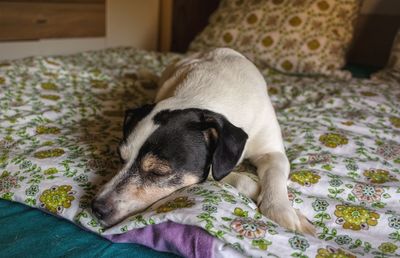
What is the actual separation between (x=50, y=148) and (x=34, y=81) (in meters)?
0.96

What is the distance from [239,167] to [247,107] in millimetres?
220

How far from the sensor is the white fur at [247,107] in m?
1.13

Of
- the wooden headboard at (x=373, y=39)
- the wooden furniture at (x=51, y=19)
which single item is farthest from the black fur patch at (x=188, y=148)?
the wooden headboard at (x=373, y=39)

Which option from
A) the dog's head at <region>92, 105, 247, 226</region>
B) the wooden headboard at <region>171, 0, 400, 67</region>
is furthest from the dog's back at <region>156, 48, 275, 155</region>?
the wooden headboard at <region>171, 0, 400, 67</region>

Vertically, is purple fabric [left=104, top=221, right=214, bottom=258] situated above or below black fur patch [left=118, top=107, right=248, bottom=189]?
below

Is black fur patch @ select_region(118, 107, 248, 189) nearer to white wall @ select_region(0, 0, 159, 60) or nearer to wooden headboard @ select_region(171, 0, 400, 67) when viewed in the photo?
white wall @ select_region(0, 0, 159, 60)

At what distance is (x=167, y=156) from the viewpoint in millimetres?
1096

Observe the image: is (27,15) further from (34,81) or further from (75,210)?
(75,210)

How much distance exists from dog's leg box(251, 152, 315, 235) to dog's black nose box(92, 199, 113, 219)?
0.42 metres

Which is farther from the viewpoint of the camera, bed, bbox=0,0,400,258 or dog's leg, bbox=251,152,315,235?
dog's leg, bbox=251,152,315,235

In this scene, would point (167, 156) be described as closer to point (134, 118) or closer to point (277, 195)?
point (134, 118)

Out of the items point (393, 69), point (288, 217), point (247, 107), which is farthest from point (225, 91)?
point (393, 69)

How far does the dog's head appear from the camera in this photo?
1.09m

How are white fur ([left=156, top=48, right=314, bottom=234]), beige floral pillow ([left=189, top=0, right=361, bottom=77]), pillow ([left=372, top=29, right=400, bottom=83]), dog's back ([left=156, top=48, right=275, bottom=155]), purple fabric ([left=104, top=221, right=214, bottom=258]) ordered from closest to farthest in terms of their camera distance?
1. purple fabric ([left=104, top=221, right=214, bottom=258])
2. white fur ([left=156, top=48, right=314, bottom=234])
3. dog's back ([left=156, top=48, right=275, bottom=155])
4. pillow ([left=372, top=29, right=400, bottom=83])
5. beige floral pillow ([left=189, top=0, right=361, bottom=77])
